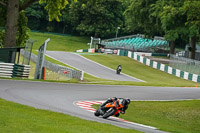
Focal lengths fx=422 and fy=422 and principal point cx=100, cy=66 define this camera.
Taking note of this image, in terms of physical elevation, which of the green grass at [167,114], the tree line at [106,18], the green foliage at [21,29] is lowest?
the green grass at [167,114]

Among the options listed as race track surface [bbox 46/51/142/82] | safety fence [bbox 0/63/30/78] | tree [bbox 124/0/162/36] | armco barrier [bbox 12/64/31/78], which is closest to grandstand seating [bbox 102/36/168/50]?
tree [bbox 124/0/162/36]

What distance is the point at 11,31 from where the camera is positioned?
29.7 metres

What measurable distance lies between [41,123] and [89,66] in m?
36.0

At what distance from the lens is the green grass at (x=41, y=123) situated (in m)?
9.56

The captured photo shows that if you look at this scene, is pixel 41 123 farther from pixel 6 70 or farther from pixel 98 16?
pixel 98 16

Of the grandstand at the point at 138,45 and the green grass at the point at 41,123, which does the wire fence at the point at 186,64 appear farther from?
the green grass at the point at 41,123

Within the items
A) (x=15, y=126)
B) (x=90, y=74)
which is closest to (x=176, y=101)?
(x=15, y=126)

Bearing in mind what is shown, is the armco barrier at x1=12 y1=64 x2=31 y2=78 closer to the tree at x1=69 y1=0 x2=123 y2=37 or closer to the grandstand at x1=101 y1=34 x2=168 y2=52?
the grandstand at x1=101 y1=34 x2=168 y2=52

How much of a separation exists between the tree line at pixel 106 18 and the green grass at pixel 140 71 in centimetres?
524

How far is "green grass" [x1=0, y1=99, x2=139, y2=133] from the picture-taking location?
9.56m

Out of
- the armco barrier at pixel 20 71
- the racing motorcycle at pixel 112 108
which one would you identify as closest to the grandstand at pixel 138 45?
the armco barrier at pixel 20 71

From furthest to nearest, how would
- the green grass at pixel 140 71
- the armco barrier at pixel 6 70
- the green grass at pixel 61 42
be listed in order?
the green grass at pixel 61 42, the green grass at pixel 140 71, the armco barrier at pixel 6 70

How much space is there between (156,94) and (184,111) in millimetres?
5699

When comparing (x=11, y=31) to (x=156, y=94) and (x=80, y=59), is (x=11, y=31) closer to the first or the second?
(x=156, y=94)
